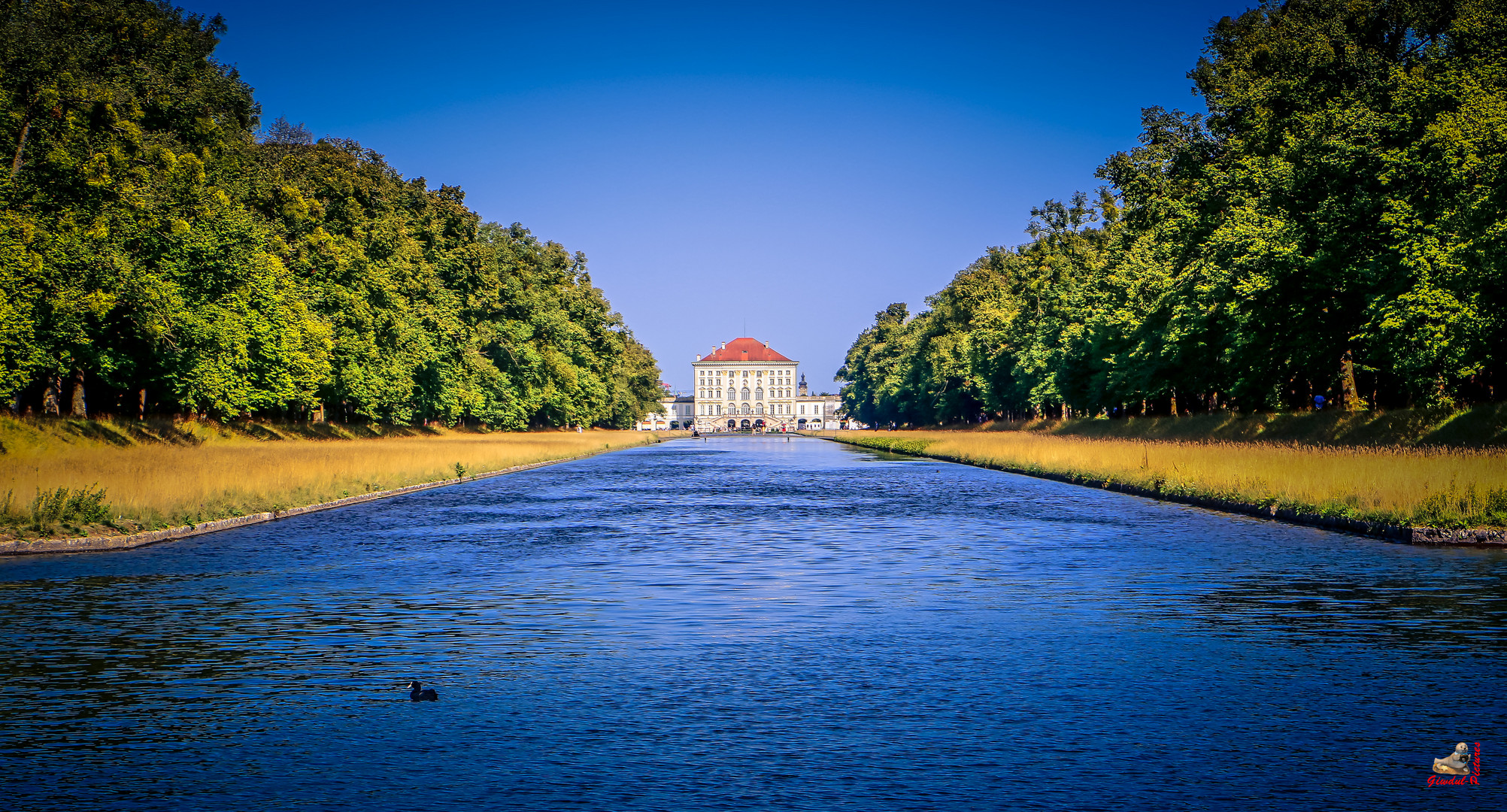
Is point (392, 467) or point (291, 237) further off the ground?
point (291, 237)

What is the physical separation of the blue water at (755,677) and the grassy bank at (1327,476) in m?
2.59

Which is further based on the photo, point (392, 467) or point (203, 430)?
point (203, 430)

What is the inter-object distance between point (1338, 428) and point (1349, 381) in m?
4.18

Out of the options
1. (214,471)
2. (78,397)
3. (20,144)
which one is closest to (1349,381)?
(214,471)

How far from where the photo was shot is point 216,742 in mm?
7027

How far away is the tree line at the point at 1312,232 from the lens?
34375 mm

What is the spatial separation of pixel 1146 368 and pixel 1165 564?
44.1 meters

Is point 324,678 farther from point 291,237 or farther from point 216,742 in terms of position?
point 291,237

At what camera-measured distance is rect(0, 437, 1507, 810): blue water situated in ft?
20.2

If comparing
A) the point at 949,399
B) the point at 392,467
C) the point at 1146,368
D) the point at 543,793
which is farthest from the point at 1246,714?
the point at 949,399
